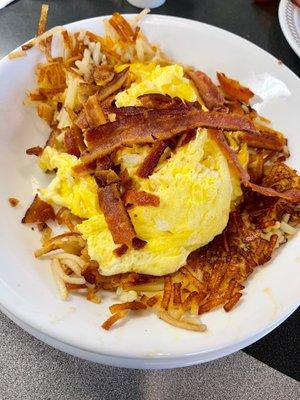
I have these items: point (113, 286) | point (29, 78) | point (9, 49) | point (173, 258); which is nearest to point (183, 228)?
point (173, 258)

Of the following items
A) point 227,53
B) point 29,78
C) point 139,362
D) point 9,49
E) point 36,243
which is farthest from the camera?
point 9,49

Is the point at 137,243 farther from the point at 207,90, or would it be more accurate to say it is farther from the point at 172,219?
the point at 207,90

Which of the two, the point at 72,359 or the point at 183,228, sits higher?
the point at 183,228

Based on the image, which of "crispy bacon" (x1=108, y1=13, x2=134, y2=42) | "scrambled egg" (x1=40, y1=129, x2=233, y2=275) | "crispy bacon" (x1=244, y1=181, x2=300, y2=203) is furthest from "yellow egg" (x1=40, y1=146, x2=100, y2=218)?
"crispy bacon" (x1=108, y1=13, x2=134, y2=42)

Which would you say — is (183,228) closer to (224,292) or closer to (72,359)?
(224,292)

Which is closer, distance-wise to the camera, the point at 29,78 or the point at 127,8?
the point at 29,78
